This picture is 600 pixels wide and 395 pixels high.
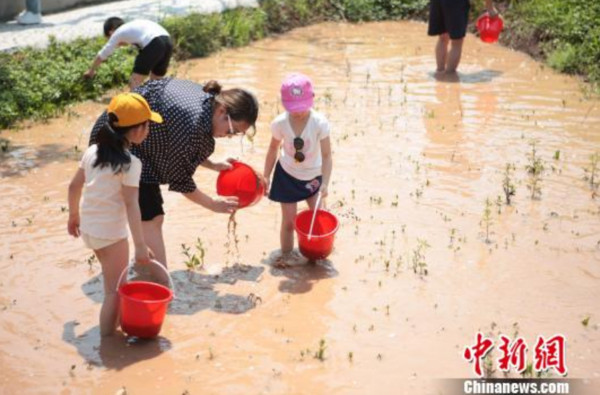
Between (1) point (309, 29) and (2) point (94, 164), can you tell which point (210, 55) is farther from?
(2) point (94, 164)

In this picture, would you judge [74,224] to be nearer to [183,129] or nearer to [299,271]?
[183,129]

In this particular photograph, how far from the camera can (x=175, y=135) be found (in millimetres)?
5145

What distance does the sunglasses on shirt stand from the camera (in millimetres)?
5633

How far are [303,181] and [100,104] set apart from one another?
454 cm

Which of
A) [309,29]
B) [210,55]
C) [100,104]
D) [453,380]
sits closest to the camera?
[453,380]

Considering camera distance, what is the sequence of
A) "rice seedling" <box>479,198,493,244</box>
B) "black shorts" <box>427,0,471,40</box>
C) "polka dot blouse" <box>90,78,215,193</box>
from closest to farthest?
"polka dot blouse" <box>90,78,215,193</box>
"rice seedling" <box>479,198,493,244</box>
"black shorts" <box>427,0,471,40</box>

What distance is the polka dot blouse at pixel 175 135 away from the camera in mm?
5141

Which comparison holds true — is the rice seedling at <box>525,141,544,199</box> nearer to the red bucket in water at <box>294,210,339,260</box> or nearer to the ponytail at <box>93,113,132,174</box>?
the red bucket in water at <box>294,210,339,260</box>

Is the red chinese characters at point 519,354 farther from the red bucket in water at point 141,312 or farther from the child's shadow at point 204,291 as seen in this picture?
the red bucket in water at point 141,312

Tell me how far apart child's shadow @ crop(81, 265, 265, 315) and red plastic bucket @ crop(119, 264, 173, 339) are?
47 cm

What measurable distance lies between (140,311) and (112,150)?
883 mm

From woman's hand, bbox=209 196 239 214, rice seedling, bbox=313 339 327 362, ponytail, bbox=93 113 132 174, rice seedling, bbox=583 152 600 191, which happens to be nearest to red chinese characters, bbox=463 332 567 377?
rice seedling, bbox=313 339 327 362

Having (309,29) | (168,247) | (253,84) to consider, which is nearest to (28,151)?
(168,247)

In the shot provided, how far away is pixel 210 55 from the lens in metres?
12.1
